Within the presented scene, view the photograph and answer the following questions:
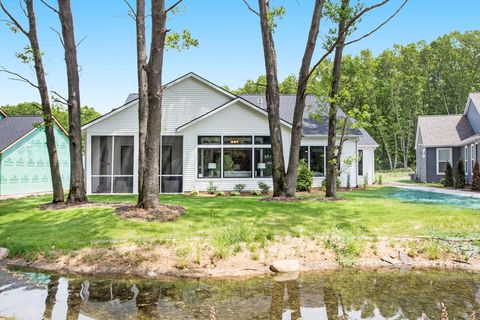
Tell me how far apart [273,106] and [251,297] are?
31.9ft

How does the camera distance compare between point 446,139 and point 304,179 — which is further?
point 446,139

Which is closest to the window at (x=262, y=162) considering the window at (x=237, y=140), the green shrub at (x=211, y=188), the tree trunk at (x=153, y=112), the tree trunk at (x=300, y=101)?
the window at (x=237, y=140)

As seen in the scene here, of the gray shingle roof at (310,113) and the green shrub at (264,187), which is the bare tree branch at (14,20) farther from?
the gray shingle roof at (310,113)

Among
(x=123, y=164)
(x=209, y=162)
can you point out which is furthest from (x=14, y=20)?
(x=209, y=162)

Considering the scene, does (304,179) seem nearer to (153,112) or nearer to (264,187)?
(264,187)

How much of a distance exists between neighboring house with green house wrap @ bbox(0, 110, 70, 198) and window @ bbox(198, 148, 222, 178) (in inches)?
399

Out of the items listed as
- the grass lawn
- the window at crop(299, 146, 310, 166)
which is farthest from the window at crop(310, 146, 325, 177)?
the grass lawn

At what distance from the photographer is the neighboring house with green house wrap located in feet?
74.3

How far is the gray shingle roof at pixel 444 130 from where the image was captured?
29.8 metres

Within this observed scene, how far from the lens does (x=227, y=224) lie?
9.62 meters

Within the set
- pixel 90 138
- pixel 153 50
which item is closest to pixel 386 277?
pixel 153 50

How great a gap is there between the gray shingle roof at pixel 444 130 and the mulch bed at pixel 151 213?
25.5 metres

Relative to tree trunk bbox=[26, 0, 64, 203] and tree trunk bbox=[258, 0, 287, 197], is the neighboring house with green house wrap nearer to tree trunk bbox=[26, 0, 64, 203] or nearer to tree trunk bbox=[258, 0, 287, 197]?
tree trunk bbox=[26, 0, 64, 203]

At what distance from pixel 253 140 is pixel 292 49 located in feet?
15.8
